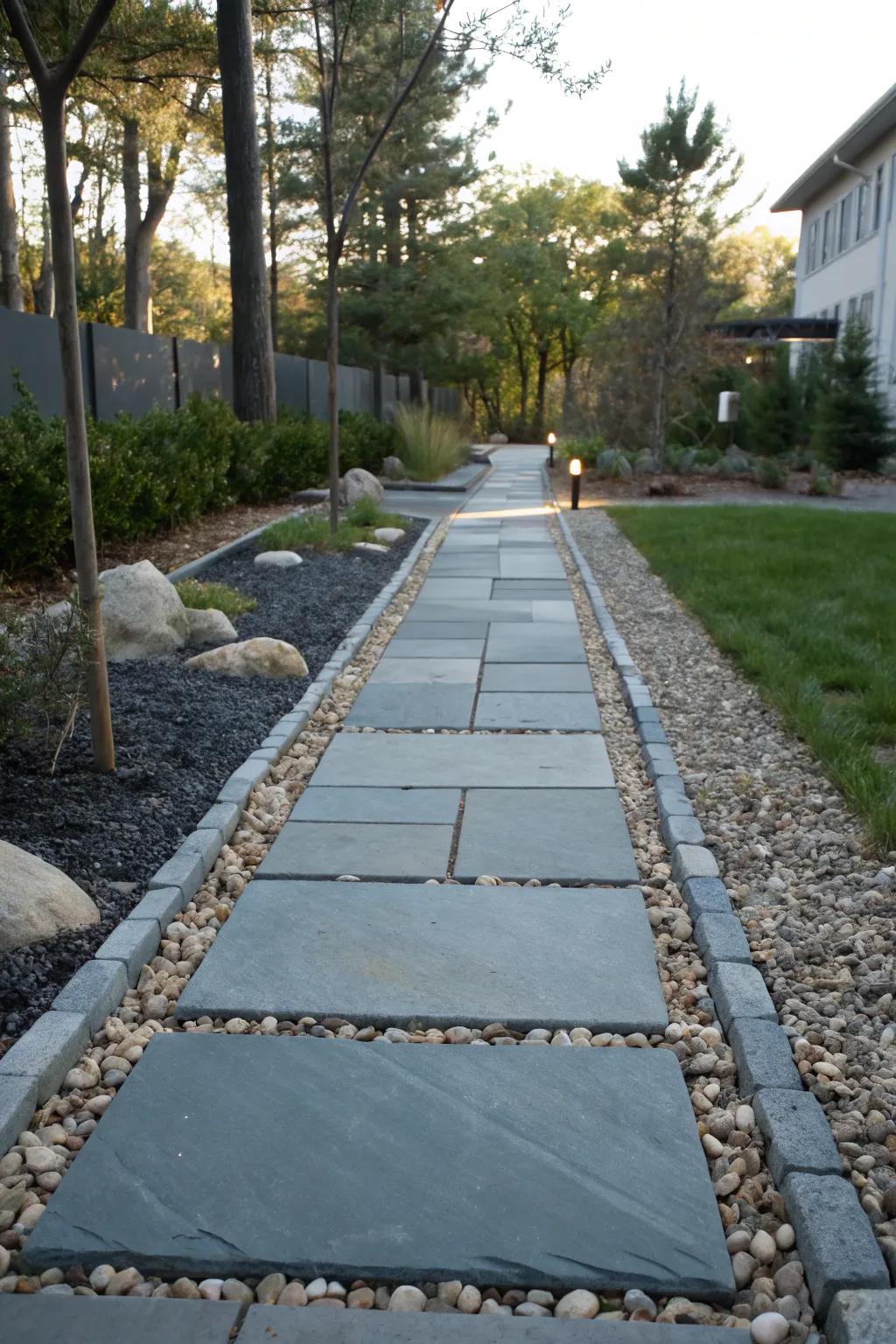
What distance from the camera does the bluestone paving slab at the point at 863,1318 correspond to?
62.6 inches

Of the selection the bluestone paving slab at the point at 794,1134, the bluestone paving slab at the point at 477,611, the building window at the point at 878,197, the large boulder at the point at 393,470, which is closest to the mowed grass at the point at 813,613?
the bluestone paving slab at the point at 477,611

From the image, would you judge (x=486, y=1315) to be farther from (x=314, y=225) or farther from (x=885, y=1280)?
(x=314, y=225)

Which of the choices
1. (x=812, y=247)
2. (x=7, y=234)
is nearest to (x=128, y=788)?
(x=7, y=234)

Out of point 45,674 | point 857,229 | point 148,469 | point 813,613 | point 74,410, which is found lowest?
point 813,613

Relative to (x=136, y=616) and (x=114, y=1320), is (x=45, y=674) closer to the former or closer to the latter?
(x=136, y=616)

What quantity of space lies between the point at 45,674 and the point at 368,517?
789 centimetres

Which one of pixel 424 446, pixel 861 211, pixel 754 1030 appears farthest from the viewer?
pixel 861 211

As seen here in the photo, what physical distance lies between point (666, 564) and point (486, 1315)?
8.05 metres

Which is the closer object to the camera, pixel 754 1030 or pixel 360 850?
pixel 754 1030

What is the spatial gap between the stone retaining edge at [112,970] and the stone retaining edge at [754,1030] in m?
1.35

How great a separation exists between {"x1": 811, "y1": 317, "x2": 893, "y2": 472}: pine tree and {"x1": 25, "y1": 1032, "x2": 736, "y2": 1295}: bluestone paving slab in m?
17.4

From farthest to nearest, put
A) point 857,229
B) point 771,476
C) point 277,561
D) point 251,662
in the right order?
point 857,229 → point 771,476 → point 277,561 → point 251,662

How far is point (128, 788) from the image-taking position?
3.82 meters

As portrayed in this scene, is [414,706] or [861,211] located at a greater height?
[861,211]
